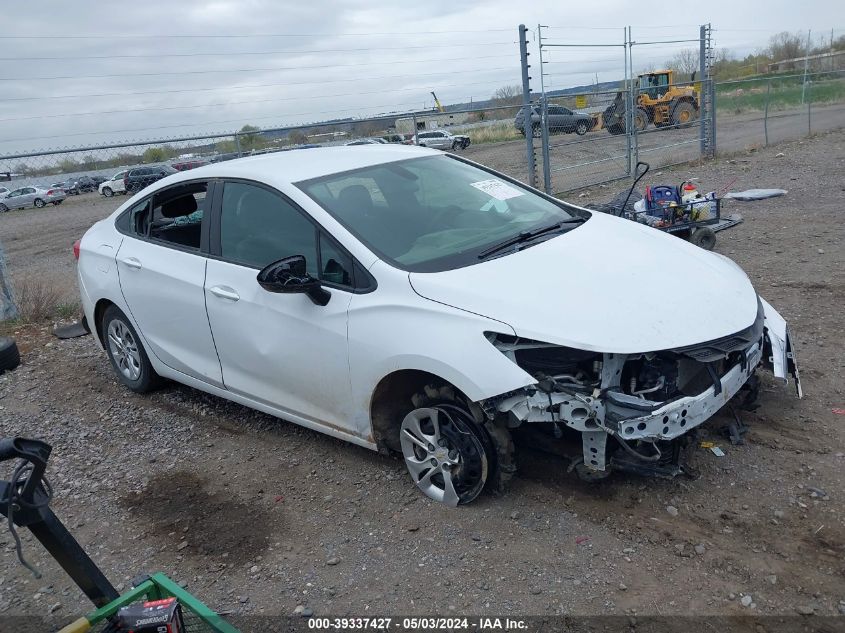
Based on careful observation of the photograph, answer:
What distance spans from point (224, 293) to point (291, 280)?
778 mm

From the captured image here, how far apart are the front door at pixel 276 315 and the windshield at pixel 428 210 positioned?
9.1 inches

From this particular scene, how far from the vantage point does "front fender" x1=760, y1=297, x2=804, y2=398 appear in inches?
151

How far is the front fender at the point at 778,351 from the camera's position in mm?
3832

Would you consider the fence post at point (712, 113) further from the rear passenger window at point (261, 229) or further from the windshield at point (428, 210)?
the rear passenger window at point (261, 229)

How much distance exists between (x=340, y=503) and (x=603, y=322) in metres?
1.68

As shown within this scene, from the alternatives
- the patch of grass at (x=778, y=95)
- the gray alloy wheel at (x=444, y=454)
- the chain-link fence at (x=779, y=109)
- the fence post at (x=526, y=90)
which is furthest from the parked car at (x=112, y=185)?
the gray alloy wheel at (x=444, y=454)

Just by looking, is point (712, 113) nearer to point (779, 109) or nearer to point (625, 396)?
point (625, 396)

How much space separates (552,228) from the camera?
14.3ft

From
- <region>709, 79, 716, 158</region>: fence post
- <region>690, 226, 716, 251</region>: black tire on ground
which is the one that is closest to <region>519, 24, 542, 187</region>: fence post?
<region>690, 226, 716, 251</region>: black tire on ground

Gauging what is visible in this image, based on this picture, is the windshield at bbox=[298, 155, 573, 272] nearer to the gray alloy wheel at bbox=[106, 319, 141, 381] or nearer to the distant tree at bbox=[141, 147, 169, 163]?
the gray alloy wheel at bbox=[106, 319, 141, 381]

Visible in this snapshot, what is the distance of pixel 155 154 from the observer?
1304 cm

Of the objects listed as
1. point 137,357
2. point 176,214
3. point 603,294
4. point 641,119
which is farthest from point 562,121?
point 603,294

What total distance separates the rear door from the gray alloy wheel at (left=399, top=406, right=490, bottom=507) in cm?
155

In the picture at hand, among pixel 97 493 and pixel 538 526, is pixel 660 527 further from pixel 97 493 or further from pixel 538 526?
pixel 97 493
